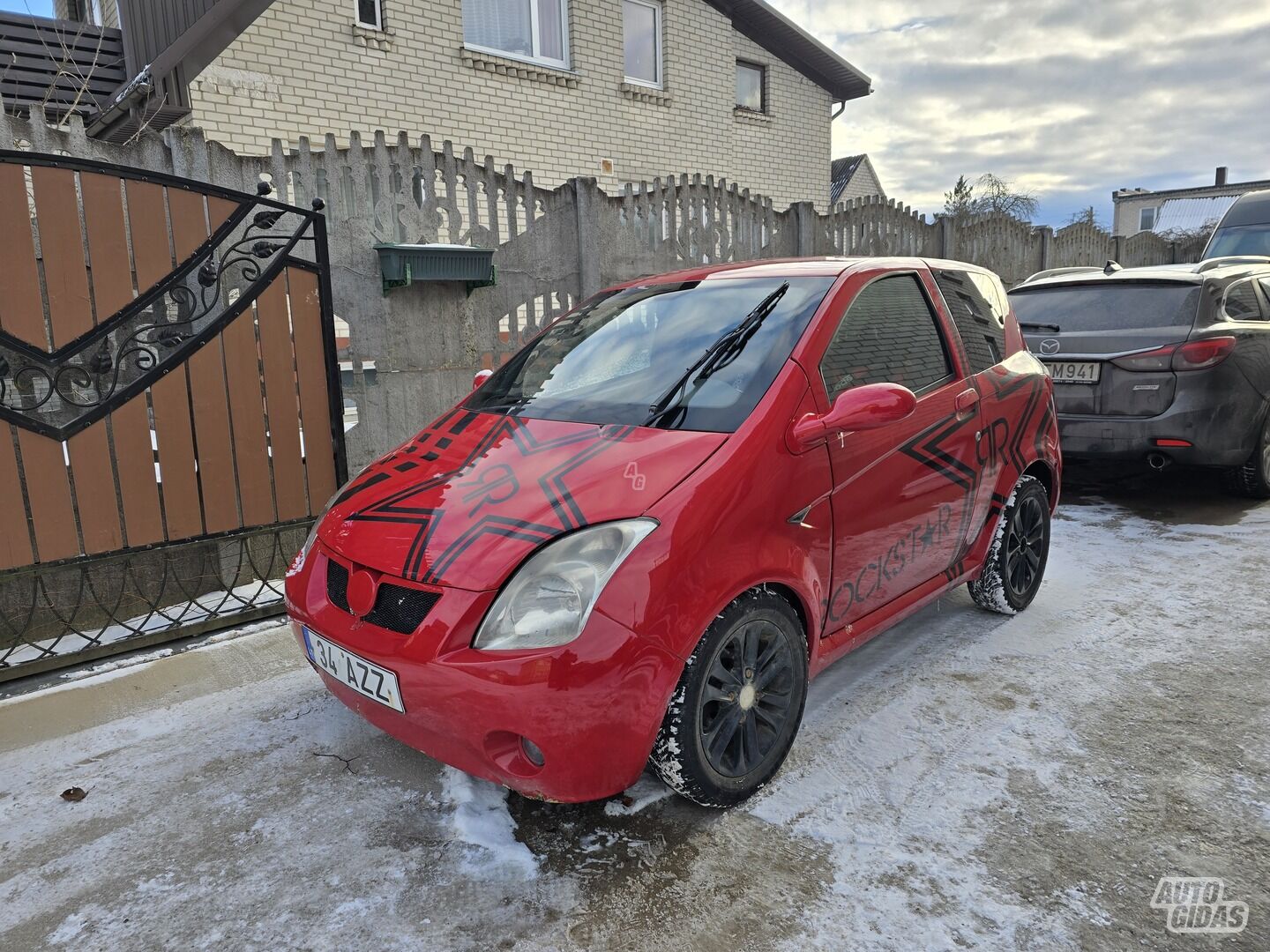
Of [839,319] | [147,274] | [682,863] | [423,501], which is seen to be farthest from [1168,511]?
[147,274]

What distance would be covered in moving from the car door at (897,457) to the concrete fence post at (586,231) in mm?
Answer: 2951

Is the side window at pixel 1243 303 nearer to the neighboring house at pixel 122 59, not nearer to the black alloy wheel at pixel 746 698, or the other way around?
the black alloy wheel at pixel 746 698

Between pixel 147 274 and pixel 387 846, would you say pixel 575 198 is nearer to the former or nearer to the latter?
pixel 147 274

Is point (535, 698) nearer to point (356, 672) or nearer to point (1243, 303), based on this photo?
point (356, 672)

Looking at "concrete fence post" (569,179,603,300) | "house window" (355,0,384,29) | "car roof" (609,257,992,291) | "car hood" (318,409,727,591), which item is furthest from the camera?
"house window" (355,0,384,29)

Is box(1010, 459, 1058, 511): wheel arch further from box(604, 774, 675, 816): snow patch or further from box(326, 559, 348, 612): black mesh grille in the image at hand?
box(326, 559, 348, 612): black mesh grille

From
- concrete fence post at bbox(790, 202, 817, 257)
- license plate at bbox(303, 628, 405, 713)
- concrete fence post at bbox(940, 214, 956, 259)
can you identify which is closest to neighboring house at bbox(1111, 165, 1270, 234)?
concrete fence post at bbox(940, 214, 956, 259)

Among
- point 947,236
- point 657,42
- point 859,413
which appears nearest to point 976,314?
point 859,413

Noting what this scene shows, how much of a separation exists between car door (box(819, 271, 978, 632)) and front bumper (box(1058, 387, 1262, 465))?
2.56 metres

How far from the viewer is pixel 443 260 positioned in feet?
16.1

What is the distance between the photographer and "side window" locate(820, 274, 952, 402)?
9.08ft

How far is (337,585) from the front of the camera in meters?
2.42

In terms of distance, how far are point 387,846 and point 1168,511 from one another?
5642 mm

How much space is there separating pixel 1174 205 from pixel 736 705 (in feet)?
152
